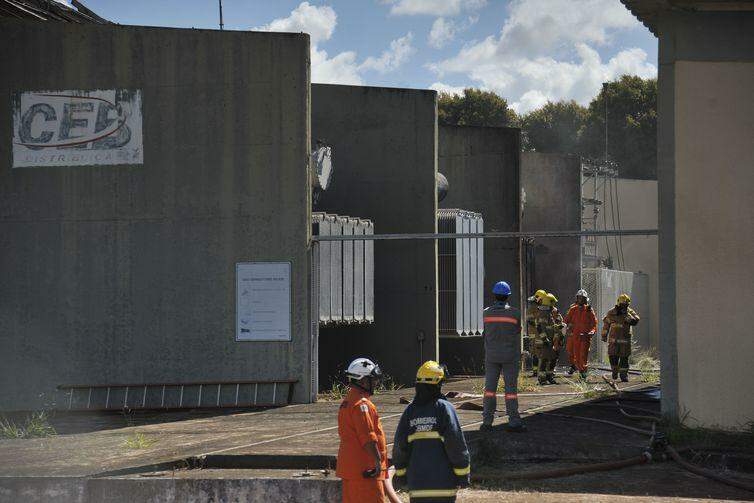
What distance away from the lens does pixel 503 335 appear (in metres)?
11.9

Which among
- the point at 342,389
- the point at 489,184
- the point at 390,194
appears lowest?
the point at 342,389

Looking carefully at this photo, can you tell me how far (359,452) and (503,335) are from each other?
4.51m

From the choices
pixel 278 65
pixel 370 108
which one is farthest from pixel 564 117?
pixel 278 65

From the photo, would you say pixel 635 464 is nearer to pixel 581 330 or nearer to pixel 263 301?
pixel 263 301

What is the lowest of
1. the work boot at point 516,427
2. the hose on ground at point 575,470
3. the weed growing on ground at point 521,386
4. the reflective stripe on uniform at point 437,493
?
the weed growing on ground at point 521,386

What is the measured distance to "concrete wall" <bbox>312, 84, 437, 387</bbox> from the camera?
67.3 ft

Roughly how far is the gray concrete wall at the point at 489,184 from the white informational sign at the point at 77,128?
10222 millimetres

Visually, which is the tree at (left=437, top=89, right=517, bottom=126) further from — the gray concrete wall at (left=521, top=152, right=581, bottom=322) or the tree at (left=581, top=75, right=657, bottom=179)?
the gray concrete wall at (left=521, top=152, right=581, bottom=322)

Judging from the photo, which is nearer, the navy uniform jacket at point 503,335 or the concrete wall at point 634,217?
the navy uniform jacket at point 503,335

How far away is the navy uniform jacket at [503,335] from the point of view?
11.9m

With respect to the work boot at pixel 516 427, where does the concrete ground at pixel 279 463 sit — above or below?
below

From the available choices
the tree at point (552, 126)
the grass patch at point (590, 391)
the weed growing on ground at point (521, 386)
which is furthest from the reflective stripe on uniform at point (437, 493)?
the tree at point (552, 126)

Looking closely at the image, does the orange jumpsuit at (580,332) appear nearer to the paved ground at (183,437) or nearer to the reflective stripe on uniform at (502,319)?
the paved ground at (183,437)

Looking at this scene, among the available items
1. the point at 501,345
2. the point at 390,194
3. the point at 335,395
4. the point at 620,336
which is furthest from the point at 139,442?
the point at 620,336
